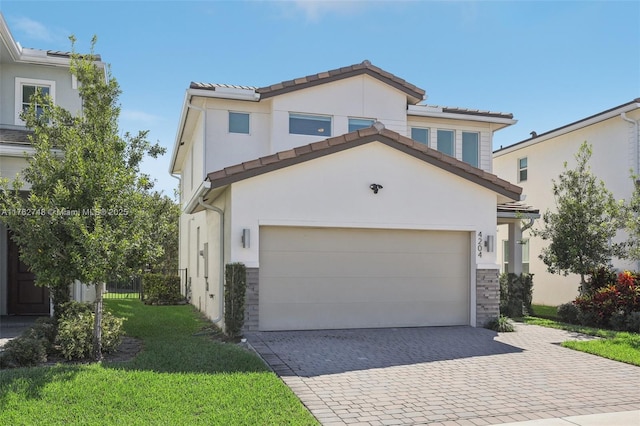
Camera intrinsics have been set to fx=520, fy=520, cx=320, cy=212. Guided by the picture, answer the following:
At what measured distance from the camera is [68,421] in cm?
571

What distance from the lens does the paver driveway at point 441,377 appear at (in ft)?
20.9

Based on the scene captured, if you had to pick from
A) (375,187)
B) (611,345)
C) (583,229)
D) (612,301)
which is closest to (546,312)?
(612,301)

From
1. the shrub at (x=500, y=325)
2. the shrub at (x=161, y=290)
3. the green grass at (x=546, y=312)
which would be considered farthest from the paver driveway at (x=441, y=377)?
the shrub at (x=161, y=290)

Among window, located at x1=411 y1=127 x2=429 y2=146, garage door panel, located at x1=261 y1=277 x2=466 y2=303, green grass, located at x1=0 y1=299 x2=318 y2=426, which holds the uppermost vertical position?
window, located at x1=411 y1=127 x2=429 y2=146

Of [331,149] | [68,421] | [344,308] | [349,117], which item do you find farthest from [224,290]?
[349,117]

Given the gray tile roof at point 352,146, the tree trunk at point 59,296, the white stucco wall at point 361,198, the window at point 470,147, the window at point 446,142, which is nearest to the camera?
the tree trunk at point 59,296

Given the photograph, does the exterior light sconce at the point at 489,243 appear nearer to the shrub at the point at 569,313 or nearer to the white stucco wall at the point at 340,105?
the shrub at the point at 569,313

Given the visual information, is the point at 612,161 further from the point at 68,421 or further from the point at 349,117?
the point at 68,421

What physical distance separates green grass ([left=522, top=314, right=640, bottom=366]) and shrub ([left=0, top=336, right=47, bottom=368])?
967 cm

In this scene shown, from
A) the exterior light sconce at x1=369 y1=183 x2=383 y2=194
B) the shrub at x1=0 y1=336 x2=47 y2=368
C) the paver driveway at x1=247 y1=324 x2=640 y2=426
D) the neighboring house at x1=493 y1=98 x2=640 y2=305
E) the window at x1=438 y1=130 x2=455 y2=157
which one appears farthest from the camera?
the window at x1=438 y1=130 x2=455 y2=157

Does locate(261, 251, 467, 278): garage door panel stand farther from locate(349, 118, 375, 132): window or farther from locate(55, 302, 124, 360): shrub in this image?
locate(349, 118, 375, 132): window

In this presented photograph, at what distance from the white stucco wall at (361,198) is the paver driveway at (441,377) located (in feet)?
7.97

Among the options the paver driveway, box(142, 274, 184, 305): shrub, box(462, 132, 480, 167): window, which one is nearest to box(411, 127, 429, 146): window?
box(462, 132, 480, 167): window

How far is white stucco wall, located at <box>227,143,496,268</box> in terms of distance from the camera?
11.2 m
